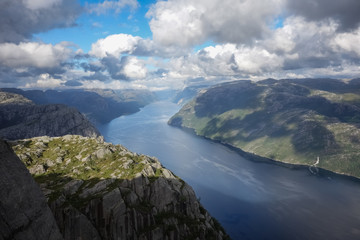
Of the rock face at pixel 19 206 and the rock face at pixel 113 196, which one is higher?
the rock face at pixel 19 206

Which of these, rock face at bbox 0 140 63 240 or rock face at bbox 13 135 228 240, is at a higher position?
rock face at bbox 0 140 63 240

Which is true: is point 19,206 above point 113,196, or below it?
above

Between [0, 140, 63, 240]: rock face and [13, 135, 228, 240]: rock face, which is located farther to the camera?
[13, 135, 228, 240]: rock face

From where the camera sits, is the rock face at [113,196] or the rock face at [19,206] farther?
the rock face at [113,196]

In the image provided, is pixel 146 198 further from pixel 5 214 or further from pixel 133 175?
pixel 5 214

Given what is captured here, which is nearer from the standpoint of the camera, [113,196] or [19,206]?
[19,206]
